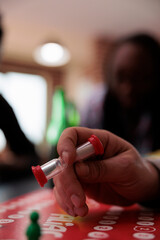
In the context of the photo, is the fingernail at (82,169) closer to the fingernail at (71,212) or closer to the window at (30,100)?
the fingernail at (71,212)

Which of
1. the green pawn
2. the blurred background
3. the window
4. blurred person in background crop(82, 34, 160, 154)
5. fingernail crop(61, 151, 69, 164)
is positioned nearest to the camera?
A: the green pawn

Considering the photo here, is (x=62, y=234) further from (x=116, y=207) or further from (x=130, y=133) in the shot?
(x=130, y=133)

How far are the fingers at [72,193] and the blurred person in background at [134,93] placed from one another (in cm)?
90

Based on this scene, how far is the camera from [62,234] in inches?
11.4

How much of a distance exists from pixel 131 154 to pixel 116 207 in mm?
Result: 126

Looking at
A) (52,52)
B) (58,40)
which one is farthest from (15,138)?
(52,52)

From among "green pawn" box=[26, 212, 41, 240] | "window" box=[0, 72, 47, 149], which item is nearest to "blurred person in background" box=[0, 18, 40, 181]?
"green pawn" box=[26, 212, 41, 240]

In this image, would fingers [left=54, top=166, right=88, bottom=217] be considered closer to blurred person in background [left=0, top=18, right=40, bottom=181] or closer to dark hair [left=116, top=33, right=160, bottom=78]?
blurred person in background [left=0, top=18, right=40, bottom=181]

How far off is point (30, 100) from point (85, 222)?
162 inches

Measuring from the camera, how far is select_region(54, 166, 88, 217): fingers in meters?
0.36

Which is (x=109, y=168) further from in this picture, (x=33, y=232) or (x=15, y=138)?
(x=15, y=138)

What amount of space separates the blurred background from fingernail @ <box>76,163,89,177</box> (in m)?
1.27

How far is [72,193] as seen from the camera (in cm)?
37

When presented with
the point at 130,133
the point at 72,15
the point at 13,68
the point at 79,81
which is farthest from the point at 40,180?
the point at 13,68
